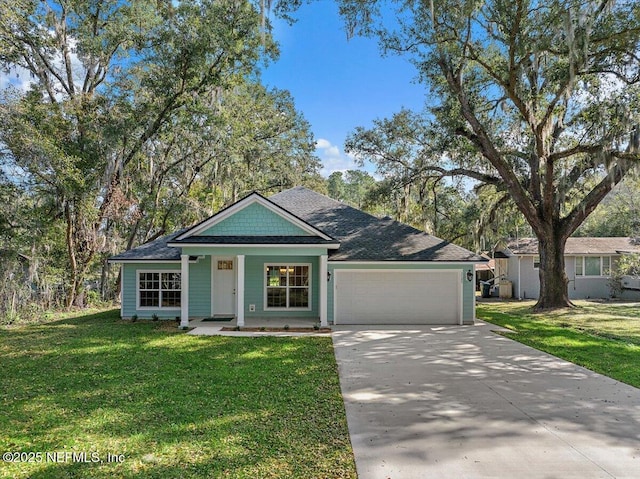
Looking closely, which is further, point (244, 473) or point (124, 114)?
point (124, 114)

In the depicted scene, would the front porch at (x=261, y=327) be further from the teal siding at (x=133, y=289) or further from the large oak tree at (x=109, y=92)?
the large oak tree at (x=109, y=92)

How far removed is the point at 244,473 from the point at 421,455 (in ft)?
5.87

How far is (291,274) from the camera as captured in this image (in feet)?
41.8

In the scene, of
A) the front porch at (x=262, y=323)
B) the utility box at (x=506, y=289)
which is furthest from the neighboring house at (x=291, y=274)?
the utility box at (x=506, y=289)

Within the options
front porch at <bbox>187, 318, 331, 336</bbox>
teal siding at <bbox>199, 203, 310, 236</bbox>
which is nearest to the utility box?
front porch at <bbox>187, 318, 331, 336</bbox>

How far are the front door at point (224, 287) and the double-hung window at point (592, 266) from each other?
63.2 feet

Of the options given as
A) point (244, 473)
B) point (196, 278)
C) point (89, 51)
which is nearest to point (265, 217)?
point (196, 278)

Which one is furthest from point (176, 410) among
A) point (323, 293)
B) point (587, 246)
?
point (587, 246)

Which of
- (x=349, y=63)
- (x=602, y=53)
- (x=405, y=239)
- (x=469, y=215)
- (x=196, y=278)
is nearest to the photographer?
(x=602, y=53)

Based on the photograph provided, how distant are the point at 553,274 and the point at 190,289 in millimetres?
14402

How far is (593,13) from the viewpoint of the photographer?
386 inches

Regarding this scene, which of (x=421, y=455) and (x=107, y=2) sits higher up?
(x=107, y=2)

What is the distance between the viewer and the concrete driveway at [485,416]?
3.66 meters

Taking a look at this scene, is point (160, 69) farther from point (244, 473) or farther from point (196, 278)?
point (244, 473)
